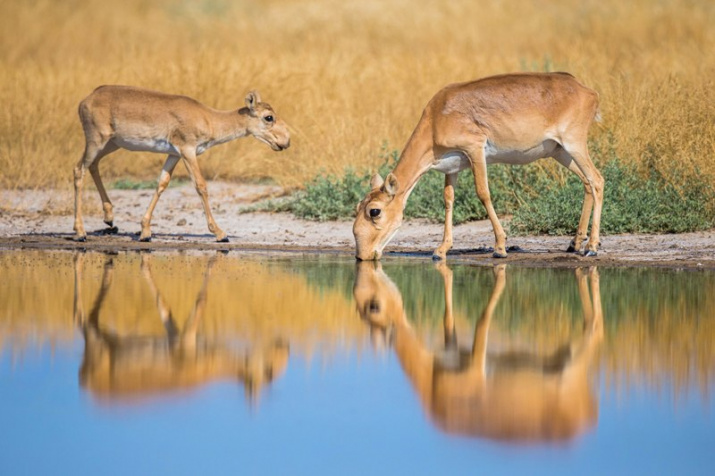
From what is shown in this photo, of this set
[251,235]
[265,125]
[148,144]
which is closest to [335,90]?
[265,125]

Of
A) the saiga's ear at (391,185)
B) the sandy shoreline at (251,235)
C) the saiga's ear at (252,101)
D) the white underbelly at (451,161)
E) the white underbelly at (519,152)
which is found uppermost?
the saiga's ear at (252,101)

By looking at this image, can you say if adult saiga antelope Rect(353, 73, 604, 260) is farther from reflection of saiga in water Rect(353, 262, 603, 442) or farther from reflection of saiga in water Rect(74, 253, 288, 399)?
reflection of saiga in water Rect(74, 253, 288, 399)

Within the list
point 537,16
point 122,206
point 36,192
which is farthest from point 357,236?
point 537,16

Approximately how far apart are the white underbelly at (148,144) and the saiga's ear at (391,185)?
3.93m

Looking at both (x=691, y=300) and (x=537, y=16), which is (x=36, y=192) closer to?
(x=691, y=300)

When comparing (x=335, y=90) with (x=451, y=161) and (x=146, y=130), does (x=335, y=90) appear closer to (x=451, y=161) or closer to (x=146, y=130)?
(x=146, y=130)

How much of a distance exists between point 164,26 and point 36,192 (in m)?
27.6

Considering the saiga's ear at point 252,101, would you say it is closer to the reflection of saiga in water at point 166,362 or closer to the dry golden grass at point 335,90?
the dry golden grass at point 335,90

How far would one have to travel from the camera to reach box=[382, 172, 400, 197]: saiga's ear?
13389 mm

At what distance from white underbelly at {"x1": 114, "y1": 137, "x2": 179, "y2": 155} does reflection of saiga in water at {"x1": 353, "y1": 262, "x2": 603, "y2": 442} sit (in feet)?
22.0

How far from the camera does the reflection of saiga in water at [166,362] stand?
7508 millimetres

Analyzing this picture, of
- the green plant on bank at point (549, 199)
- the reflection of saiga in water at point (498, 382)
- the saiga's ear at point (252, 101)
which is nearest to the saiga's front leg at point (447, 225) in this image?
the green plant on bank at point (549, 199)

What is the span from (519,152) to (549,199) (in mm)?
2217

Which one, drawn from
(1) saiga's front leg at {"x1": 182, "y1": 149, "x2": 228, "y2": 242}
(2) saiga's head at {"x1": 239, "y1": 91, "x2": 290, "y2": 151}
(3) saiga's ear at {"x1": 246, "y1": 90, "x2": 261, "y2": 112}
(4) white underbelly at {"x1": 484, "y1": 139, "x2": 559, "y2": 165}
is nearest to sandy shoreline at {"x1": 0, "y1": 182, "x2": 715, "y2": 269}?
(1) saiga's front leg at {"x1": 182, "y1": 149, "x2": 228, "y2": 242}
